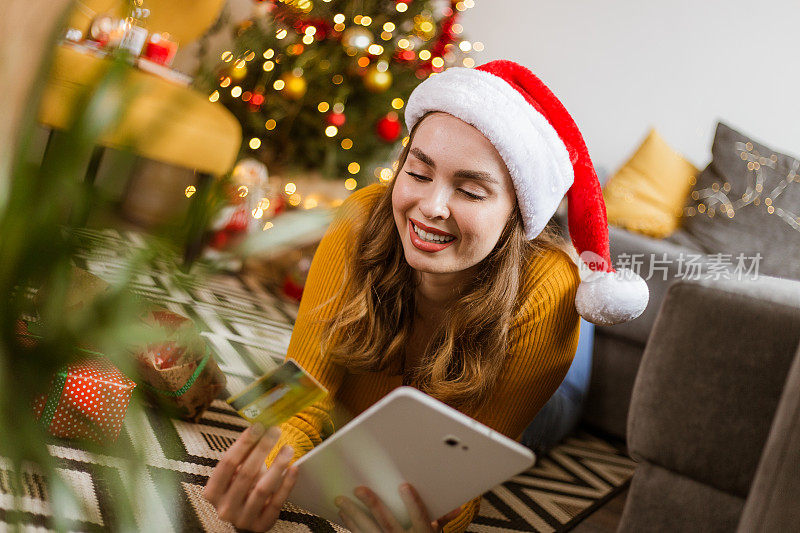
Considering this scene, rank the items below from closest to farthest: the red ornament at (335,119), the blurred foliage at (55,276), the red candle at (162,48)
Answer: the blurred foliage at (55,276)
the red candle at (162,48)
the red ornament at (335,119)

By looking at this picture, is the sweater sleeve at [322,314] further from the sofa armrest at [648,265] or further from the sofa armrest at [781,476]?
the sofa armrest at [648,265]

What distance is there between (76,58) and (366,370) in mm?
854

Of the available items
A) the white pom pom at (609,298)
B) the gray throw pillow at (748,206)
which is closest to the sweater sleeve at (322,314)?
the white pom pom at (609,298)

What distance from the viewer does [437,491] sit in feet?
2.33

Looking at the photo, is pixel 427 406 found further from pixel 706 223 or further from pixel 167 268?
pixel 706 223

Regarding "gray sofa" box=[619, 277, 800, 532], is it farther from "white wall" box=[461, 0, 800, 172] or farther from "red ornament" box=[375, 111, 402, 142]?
"white wall" box=[461, 0, 800, 172]

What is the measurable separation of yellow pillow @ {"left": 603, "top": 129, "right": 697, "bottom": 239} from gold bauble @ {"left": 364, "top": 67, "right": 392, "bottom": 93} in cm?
81

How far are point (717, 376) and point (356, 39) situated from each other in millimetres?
1702

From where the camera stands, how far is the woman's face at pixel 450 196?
2.93 feet

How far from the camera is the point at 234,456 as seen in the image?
0.77m

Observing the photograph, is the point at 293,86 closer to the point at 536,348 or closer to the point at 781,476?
the point at 536,348

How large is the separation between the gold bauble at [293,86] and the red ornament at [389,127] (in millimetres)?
289

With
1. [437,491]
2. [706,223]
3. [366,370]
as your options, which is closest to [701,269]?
[706,223]

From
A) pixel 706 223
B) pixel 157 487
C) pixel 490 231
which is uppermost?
pixel 706 223
